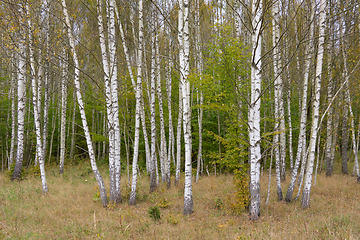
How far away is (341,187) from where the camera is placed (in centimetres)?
958

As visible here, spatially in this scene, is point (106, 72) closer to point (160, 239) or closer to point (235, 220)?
point (160, 239)

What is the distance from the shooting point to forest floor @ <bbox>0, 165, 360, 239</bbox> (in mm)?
5039

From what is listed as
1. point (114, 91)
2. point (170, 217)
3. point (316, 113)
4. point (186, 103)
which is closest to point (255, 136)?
point (186, 103)

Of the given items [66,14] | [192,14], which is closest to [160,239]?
[66,14]

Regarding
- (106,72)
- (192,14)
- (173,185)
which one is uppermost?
(192,14)

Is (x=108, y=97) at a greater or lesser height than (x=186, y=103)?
greater

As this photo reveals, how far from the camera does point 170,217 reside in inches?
250

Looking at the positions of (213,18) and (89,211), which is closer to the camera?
(89,211)

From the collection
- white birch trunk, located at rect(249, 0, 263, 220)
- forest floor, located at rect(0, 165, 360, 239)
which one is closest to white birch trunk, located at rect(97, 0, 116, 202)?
forest floor, located at rect(0, 165, 360, 239)

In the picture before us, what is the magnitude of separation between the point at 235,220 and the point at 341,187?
663 cm

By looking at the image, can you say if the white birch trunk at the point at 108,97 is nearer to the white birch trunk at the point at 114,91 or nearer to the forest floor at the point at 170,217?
the white birch trunk at the point at 114,91

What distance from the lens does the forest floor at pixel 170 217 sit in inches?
198

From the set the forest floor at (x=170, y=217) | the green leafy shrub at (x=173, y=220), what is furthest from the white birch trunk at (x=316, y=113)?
the green leafy shrub at (x=173, y=220)

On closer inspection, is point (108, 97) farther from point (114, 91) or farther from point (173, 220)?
point (173, 220)
